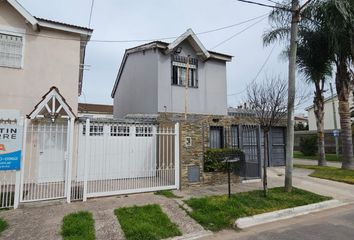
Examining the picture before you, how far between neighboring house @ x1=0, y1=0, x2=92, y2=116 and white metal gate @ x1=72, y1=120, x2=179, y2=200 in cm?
230

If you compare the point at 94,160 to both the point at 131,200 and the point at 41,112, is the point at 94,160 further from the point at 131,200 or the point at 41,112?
the point at 41,112

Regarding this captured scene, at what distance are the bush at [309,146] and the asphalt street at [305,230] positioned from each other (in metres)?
21.6

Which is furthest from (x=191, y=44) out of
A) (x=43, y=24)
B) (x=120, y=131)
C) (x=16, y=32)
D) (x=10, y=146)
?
(x=10, y=146)

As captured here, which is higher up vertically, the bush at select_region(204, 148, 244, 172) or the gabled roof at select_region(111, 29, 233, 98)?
the gabled roof at select_region(111, 29, 233, 98)

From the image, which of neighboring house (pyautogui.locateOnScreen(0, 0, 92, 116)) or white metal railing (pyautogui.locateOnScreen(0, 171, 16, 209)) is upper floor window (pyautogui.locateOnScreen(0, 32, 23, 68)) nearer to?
neighboring house (pyautogui.locateOnScreen(0, 0, 92, 116))

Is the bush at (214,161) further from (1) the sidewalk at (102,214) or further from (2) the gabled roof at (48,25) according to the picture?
(2) the gabled roof at (48,25)

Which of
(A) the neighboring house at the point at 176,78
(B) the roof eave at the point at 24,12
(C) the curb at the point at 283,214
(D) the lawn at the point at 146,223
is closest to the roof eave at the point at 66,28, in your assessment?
(B) the roof eave at the point at 24,12

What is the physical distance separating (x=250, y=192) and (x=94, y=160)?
17.3 ft

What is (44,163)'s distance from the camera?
10.0 metres

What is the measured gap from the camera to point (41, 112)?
10.3 metres

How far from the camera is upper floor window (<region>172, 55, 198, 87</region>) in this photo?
15500 mm

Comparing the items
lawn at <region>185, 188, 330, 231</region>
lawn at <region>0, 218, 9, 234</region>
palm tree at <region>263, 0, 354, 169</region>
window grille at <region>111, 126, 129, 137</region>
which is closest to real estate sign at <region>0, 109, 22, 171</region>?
lawn at <region>0, 218, 9, 234</region>

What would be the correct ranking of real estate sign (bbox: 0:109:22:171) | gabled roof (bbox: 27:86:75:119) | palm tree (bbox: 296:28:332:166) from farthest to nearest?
palm tree (bbox: 296:28:332:166) → gabled roof (bbox: 27:86:75:119) → real estate sign (bbox: 0:109:22:171)

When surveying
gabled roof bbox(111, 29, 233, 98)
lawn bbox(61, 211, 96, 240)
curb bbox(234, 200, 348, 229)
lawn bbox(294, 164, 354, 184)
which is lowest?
curb bbox(234, 200, 348, 229)
